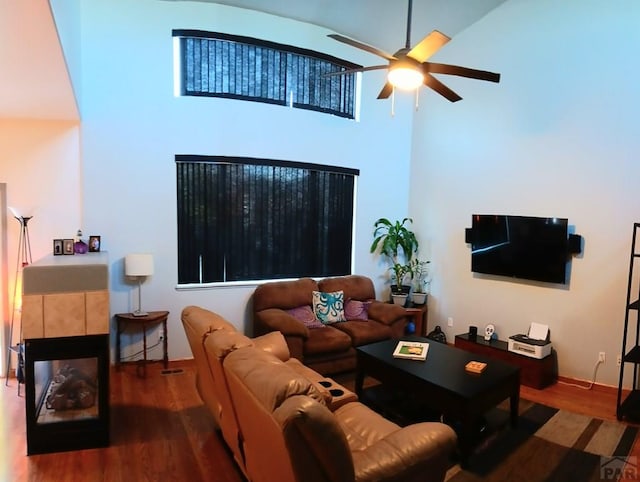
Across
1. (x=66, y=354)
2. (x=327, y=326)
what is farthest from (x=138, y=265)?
(x=327, y=326)

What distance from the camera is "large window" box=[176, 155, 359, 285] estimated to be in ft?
14.7

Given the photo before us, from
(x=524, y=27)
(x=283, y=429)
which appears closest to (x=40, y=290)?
(x=283, y=429)

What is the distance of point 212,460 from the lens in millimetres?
2658

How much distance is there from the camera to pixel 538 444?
2938 millimetres

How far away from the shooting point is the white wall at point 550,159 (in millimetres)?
3936

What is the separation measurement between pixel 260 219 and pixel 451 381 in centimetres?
288

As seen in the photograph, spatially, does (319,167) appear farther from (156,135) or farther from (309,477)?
(309,477)

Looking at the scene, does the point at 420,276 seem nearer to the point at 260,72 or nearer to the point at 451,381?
the point at 451,381

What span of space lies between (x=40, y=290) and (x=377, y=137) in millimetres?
4350

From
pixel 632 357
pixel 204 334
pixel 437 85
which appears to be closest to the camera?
pixel 204 334

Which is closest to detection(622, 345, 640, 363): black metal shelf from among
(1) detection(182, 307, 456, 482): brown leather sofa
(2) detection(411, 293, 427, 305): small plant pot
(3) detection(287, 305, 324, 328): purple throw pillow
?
(1) detection(182, 307, 456, 482): brown leather sofa

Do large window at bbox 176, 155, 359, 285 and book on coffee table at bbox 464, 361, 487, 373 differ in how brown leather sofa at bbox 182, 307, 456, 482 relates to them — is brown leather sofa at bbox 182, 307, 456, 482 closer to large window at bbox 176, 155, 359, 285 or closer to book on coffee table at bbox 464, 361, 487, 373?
book on coffee table at bbox 464, 361, 487, 373

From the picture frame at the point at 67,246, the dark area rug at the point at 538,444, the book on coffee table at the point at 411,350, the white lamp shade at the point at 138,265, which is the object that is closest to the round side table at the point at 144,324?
the white lamp shade at the point at 138,265

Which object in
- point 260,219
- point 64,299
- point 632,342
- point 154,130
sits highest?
point 154,130
